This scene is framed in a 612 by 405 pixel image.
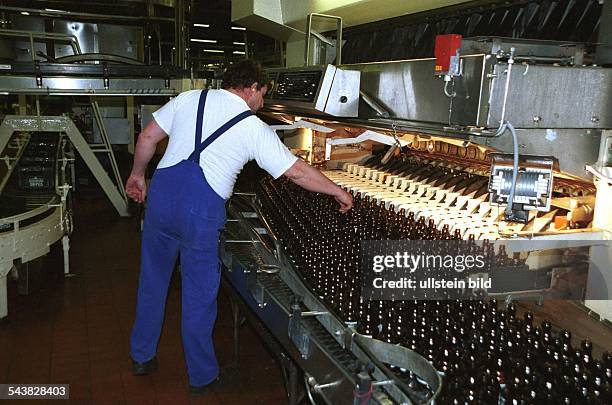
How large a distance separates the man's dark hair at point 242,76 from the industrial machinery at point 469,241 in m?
0.34

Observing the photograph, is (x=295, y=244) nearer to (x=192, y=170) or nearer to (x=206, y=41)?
(x=192, y=170)

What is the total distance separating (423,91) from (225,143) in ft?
3.89

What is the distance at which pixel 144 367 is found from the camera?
354 cm

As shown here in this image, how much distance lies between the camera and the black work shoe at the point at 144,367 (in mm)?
3523

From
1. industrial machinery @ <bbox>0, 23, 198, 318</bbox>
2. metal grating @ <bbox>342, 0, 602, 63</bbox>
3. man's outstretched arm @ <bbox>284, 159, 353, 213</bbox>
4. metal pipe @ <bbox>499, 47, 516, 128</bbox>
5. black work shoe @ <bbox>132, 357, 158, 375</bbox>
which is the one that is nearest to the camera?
metal pipe @ <bbox>499, 47, 516, 128</bbox>

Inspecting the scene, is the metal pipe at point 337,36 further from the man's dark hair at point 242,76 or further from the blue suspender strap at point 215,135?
the blue suspender strap at point 215,135

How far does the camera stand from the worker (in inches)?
119

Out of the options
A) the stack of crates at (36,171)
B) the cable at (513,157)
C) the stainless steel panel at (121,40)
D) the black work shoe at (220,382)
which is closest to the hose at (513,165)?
the cable at (513,157)

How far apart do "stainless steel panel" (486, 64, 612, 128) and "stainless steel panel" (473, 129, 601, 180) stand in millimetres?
50

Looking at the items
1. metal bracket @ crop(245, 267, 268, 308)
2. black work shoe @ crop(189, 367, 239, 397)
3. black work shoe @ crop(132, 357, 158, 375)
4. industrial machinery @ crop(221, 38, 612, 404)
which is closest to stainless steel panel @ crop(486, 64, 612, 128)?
industrial machinery @ crop(221, 38, 612, 404)

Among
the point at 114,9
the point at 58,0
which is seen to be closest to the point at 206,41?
the point at 114,9

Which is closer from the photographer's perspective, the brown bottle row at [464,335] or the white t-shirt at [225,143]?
the brown bottle row at [464,335]

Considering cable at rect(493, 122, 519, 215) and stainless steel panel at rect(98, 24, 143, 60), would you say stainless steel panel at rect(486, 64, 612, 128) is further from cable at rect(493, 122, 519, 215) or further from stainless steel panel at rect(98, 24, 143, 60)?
stainless steel panel at rect(98, 24, 143, 60)

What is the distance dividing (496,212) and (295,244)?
1350 mm
